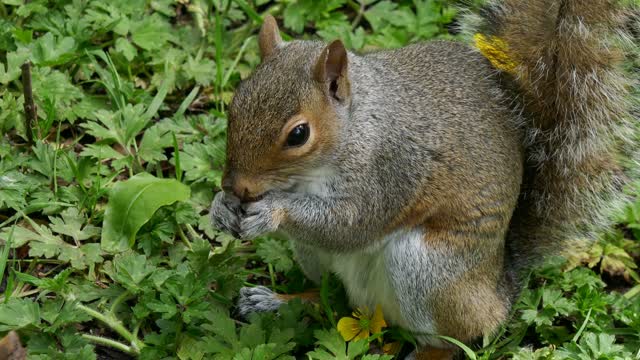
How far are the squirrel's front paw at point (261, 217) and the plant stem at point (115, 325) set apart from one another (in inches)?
18.5

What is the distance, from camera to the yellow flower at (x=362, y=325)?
2.94 meters

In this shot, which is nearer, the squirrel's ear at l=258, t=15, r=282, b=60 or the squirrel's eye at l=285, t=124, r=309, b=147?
the squirrel's eye at l=285, t=124, r=309, b=147

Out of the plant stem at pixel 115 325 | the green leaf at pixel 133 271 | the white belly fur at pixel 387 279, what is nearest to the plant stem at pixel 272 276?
the white belly fur at pixel 387 279

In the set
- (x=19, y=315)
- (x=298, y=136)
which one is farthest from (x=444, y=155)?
(x=19, y=315)

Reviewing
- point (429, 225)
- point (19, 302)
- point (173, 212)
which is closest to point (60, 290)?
point (19, 302)

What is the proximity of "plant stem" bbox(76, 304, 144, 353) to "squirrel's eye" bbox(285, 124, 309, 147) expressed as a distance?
2.53 ft

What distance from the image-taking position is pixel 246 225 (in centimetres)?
260

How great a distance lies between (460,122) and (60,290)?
1219mm

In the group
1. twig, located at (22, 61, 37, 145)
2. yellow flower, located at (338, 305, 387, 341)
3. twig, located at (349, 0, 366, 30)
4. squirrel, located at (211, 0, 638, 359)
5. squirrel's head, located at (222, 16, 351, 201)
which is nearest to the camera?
squirrel's head, located at (222, 16, 351, 201)

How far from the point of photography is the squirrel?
2.57 m

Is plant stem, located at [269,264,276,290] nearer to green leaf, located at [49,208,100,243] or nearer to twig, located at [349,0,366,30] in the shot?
green leaf, located at [49,208,100,243]

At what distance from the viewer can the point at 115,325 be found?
2.80m

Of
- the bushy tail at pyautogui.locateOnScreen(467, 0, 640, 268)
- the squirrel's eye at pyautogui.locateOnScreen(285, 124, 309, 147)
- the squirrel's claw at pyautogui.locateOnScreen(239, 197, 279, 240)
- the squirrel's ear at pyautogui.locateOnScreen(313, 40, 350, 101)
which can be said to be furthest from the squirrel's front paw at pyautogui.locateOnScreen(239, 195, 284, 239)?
the bushy tail at pyautogui.locateOnScreen(467, 0, 640, 268)

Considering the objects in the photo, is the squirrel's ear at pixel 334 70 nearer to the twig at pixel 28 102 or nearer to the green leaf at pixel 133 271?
the green leaf at pixel 133 271
